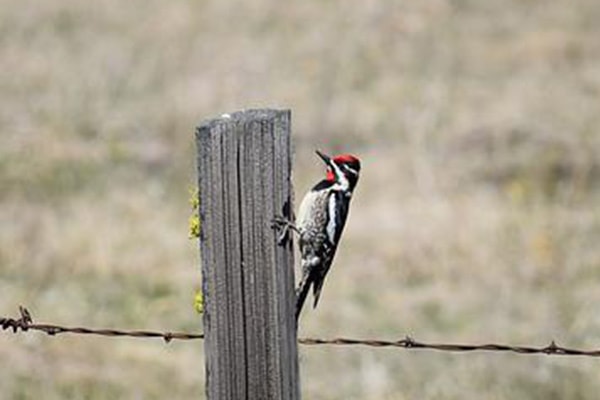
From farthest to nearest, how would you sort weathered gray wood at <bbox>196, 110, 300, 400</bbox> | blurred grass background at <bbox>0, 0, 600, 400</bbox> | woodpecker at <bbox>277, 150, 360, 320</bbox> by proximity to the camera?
1. blurred grass background at <bbox>0, 0, 600, 400</bbox>
2. woodpecker at <bbox>277, 150, 360, 320</bbox>
3. weathered gray wood at <bbox>196, 110, 300, 400</bbox>

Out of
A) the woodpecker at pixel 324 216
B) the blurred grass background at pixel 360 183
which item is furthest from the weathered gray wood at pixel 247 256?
the blurred grass background at pixel 360 183

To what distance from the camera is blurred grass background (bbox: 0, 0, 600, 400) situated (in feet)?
30.5

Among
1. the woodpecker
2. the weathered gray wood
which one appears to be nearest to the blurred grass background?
the woodpecker

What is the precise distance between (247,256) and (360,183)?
32.8 feet

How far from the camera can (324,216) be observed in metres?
5.16

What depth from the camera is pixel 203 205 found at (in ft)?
12.5

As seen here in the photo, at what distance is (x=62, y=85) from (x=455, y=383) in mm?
9147

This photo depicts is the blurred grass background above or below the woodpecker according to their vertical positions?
above

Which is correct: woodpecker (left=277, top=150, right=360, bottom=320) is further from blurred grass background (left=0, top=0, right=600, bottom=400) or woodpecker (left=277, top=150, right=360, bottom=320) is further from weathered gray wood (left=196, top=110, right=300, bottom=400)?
blurred grass background (left=0, top=0, right=600, bottom=400)

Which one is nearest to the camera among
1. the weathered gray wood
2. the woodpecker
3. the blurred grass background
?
the weathered gray wood

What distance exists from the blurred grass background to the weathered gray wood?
15.2 ft

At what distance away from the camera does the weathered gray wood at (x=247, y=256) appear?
3.78 m

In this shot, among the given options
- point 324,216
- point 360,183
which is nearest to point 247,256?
point 324,216

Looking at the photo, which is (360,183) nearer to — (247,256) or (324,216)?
(324,216)
